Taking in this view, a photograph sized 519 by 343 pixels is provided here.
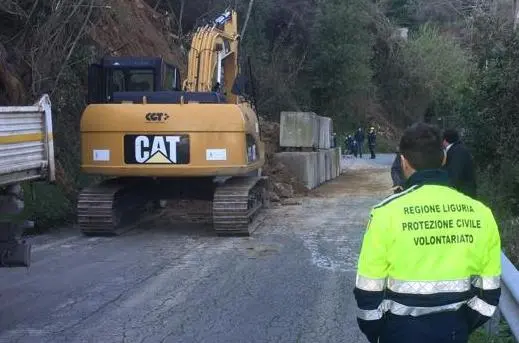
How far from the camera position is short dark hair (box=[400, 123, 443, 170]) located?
337 cm

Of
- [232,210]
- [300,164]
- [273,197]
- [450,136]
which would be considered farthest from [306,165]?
[450,136]

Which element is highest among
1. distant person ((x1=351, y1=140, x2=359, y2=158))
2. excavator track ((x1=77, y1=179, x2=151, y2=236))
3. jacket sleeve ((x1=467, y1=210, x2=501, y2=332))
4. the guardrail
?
jacket sleeve ((x1=467, y1=210, x2=501, y2=332))

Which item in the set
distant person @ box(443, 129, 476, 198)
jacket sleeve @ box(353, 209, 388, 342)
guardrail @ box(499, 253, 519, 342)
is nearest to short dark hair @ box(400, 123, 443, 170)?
jacket sleeve @ box(353, 209, 388, 342)

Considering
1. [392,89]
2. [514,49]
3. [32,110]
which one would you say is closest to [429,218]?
[32,110]

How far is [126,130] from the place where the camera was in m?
12.5

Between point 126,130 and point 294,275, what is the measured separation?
4596 millimetres

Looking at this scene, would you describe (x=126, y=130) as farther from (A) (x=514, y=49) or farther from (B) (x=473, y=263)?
(B) (x=473, y=263)

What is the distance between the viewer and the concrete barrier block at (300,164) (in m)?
21.6

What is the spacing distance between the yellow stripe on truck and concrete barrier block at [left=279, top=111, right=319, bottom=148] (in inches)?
611

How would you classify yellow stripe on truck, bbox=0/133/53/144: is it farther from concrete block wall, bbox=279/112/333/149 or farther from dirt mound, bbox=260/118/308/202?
concrete block wall, bbox=279/112/333/149

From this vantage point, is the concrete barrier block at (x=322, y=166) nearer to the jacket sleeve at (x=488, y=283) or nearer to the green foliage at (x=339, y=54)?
the jacket sleeve at (x=488, y=283)

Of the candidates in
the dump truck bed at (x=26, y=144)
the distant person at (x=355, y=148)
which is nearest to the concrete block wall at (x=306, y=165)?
the dump truck bed at (x=26, y=144)

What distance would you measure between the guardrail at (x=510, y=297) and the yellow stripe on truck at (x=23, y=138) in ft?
13.8

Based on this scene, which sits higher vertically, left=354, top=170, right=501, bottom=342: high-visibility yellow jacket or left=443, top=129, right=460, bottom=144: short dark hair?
left=443, top=129, right=460, bottom=144: short dark hair
